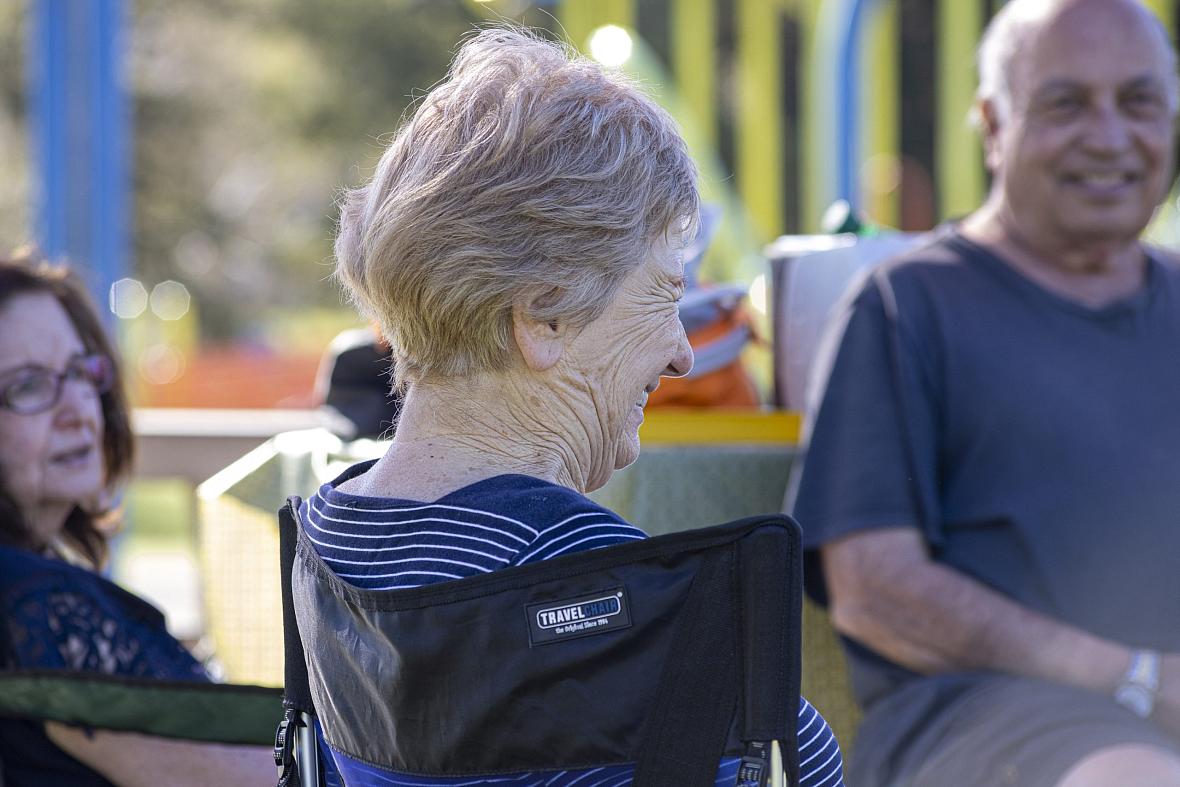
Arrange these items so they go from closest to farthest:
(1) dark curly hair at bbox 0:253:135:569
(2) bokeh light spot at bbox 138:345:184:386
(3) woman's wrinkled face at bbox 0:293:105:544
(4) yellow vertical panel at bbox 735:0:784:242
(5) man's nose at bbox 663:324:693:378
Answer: (5) man's nose at bbox 663:324:693:378, (3) woman's wrinkled face at bbox 0:293:105:544, (1) dark curly hair at bbox 0:253:135:569, (4) yellow vertical panel at bbox 735:0:784:242, (2) bokeh light spot at bbox 138:345:184:386

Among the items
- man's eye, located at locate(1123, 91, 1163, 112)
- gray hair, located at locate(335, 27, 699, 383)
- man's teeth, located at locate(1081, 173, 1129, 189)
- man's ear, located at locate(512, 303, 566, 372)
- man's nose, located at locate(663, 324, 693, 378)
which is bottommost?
man's teeth, located at locate(1081, 173, 1129, 189)

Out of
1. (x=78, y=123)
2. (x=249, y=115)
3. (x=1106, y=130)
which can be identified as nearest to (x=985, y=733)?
(x=1106, y=130)

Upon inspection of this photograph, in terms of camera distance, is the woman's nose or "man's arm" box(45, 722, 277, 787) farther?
the woman's nose

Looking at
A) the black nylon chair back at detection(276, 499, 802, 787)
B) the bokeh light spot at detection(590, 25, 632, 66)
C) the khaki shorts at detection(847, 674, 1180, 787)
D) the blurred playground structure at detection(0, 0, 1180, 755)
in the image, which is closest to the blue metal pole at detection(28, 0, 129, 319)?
the blurred playground structure at detection(0, 0, 1180, 755)

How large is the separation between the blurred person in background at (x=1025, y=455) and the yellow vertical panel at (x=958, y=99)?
2.93 meters

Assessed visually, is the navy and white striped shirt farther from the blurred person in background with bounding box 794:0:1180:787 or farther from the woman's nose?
the woman's nose

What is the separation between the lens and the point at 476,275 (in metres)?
1.24

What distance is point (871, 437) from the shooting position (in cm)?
242

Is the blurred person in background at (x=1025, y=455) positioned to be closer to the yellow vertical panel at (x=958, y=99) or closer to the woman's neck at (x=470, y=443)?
the woman's neck at (x=470, y=443)

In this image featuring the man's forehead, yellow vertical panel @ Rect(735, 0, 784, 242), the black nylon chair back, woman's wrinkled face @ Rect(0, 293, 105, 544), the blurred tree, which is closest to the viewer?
the black nylon chair back

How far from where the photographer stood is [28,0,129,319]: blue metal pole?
3.61 m

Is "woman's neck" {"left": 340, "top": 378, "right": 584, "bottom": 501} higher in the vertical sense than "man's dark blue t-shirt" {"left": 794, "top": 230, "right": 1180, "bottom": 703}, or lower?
higher

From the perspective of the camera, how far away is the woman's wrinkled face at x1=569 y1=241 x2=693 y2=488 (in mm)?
1305

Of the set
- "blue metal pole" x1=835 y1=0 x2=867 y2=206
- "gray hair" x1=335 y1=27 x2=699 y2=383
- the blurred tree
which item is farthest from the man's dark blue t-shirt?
the blurred tree
